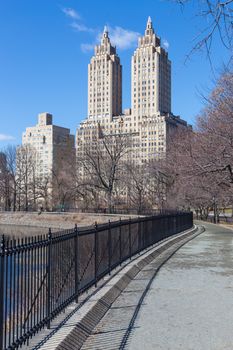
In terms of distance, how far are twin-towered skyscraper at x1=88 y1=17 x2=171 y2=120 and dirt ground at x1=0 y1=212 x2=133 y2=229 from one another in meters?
79.3

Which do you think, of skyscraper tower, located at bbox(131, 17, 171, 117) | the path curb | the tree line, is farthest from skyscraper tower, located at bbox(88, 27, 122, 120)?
the path curb

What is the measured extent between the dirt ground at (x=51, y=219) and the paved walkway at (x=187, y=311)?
45652 millimetres

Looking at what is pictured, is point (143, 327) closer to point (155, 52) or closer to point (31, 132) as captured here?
point (31, 132)

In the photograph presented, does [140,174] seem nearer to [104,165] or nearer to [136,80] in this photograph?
[104,165]

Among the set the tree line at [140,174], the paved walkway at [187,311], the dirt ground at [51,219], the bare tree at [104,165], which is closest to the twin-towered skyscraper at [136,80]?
the tree line at [140,174]

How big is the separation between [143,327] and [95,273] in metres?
2.83

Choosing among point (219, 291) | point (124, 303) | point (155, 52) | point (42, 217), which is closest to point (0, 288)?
point (124, 303)

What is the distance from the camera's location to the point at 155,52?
513 ft

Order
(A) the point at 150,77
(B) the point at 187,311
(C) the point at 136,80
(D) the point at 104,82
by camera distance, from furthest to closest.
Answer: (D) the point at 104,82
(C) the point at 136,80
(A) the point at 150,77
(B) the point at 187,311

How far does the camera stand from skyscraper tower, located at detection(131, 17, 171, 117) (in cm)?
15638

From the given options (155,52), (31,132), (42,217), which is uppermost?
→ (155,52)

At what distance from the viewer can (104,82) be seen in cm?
17362

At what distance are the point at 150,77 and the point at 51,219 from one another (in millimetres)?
104464

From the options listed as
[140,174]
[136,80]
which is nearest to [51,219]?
[140,174]
